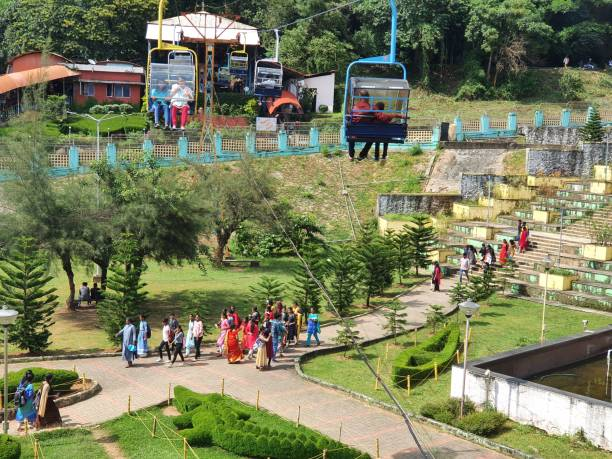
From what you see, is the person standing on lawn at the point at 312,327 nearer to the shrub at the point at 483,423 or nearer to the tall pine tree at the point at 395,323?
the tall pine tree at the point at 395,323

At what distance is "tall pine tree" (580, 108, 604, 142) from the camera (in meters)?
44.9

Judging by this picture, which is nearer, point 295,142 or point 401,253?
point 401,253

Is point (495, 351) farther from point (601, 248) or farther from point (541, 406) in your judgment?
point (601, 248)

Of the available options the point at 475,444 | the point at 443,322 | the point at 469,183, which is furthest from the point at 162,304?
the point at 469,183

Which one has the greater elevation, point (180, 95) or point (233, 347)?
point (180, 95)

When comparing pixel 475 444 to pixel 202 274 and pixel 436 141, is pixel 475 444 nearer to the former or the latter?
pixel 202 274

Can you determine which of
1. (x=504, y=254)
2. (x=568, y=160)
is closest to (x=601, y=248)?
(x=504, y=254)

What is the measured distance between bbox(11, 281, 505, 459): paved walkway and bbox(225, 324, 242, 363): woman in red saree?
22cm

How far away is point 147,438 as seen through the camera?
1703 centimetres

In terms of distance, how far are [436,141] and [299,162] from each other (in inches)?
295

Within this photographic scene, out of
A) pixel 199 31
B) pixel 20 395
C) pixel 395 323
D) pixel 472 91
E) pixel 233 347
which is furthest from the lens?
pixel 472 91

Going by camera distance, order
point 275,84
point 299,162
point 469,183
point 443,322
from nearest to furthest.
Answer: point 443,322
point 469,183
point 299,162
point 275,84

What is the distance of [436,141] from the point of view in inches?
1881

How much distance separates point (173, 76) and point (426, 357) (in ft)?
77.0
